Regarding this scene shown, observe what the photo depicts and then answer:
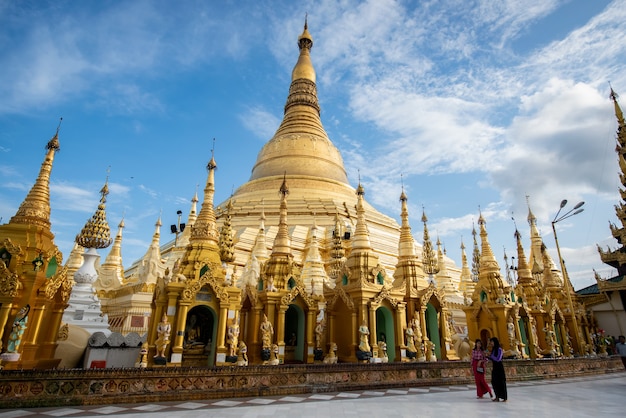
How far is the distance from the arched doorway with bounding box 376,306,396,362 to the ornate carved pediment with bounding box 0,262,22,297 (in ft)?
36.7

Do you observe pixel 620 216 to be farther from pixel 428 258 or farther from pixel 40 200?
pixel 40 200

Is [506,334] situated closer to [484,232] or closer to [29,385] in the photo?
[484,232]

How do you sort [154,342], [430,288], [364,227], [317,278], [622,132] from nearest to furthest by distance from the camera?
1. [154,342]
2. [430,288]
3. [364,227]
4. [317,278]
5. [622,132]

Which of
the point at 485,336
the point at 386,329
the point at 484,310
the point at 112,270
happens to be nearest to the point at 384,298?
the point at 386,329

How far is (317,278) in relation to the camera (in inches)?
728

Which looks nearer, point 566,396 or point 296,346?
point 566,396

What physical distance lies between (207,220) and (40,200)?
490cm

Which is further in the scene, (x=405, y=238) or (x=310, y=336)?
(x=405, y=238)

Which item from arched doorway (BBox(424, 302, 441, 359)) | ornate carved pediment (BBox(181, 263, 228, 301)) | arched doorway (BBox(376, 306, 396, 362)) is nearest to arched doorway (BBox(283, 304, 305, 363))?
arched doorway (BBox(376, 306, 396, 362))

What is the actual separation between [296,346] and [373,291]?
11.5ft

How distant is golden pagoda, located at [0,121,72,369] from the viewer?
8.54 metres

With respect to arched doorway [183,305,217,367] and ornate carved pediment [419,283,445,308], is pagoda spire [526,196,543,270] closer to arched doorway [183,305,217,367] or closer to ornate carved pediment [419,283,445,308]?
ornate carved pediment [419,283,445,308]

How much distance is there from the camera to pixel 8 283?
27.9 ft

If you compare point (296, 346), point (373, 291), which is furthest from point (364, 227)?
point (296, 346)
